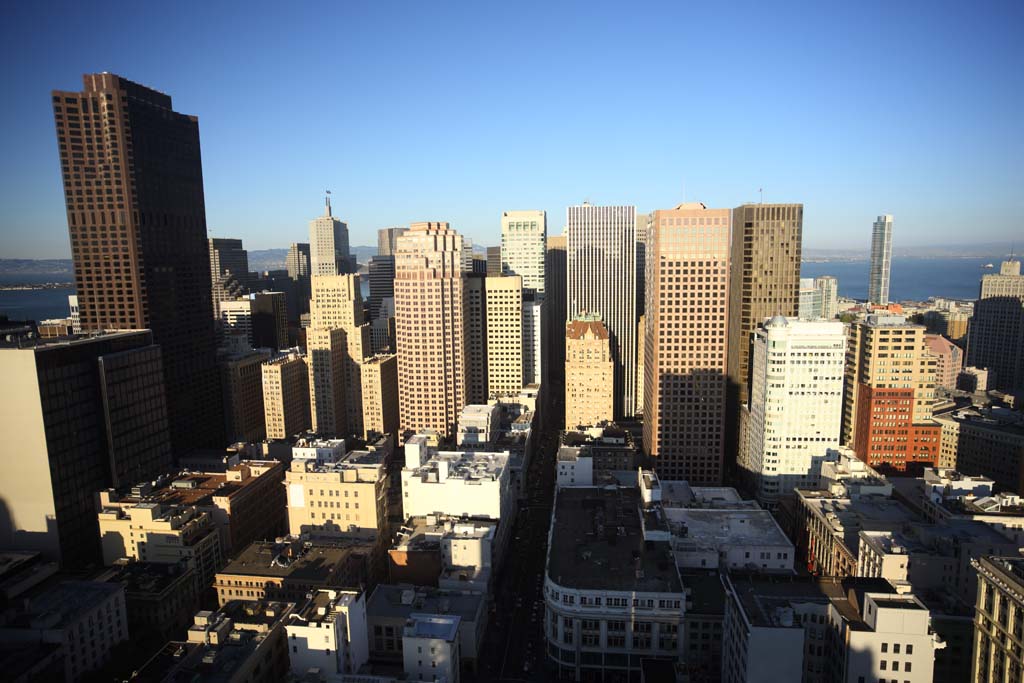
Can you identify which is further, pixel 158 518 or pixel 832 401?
pixel 832 401

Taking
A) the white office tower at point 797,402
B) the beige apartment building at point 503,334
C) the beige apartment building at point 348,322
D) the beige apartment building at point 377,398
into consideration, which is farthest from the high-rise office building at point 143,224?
the white office tower at point 797,402

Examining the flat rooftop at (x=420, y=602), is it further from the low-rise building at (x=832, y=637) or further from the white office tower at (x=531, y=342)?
the white office tower at (x=531, y=342)

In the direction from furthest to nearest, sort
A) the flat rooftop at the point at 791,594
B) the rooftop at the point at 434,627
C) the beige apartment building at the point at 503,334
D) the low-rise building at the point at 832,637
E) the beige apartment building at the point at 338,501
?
1. the beige apartment building at the point at 503,334
2. the beige apartment building at the point at 338,501
3. the rooftop at the point at 434,627
4. the flat rooftop at the point at 791,594
5. the low-rise building at the point at 832,637

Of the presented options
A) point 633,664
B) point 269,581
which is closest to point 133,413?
point 269,581

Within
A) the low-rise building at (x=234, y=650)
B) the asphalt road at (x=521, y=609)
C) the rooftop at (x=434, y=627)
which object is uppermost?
the low-rise building at (x=234, y=650)

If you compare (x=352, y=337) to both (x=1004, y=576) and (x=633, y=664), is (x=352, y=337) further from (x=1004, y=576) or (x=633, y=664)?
(x=1004, y=576)

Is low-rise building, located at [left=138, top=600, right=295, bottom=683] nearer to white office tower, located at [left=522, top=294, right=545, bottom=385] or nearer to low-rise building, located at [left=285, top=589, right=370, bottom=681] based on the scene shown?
low-rise building, located at [left=285, top=589, right=370, bottom=681]

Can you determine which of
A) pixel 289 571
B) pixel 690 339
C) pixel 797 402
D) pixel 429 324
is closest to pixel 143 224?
pixel 429 324
